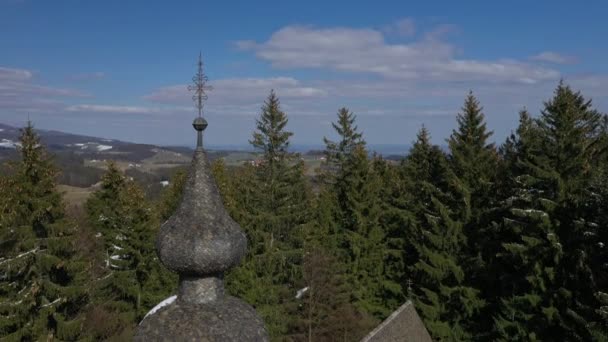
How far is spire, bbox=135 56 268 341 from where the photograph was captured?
5.30 metres

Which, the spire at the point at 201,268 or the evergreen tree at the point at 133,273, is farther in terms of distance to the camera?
the evergreen tree at the point at 133,273

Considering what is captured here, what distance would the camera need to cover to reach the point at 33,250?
18953 millimetres

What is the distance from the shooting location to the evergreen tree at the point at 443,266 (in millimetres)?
26297

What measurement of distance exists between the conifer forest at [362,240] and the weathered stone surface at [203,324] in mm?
15224

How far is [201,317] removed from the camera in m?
5.35

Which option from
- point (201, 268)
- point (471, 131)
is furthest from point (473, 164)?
point (201, 268)

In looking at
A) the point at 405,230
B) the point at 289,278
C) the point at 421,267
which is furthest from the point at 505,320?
the point at 289,278

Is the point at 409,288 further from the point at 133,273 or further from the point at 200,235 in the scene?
the point at 200,235

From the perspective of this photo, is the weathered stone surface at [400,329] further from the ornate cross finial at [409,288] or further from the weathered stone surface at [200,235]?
the weathered stone surface at [200,235]

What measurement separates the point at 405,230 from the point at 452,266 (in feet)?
17.0

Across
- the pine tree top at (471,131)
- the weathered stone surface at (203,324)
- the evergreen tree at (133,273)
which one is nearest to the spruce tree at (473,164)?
the pine tree top at (471,131)

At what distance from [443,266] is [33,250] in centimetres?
1852

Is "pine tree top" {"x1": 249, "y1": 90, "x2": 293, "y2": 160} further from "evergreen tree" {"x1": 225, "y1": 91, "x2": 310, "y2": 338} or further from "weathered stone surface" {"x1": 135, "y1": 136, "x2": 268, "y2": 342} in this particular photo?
"weathered stone surface" {"x1": 135, "y1": 136, "x2": 268, "y2": 342}

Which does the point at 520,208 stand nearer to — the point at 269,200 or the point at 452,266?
the point at 452,266
